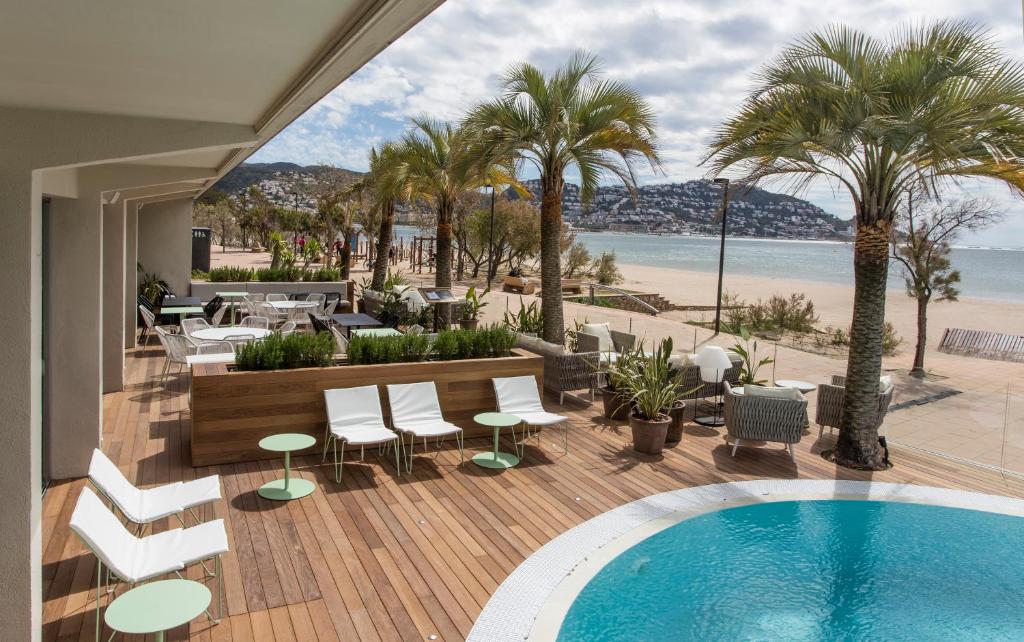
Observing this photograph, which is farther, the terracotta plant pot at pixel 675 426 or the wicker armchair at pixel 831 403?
the wicker armchair at pixel 831 403

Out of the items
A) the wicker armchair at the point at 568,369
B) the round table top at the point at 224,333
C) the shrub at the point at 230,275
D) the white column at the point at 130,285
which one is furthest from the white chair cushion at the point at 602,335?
the shrub at the point at 230,275

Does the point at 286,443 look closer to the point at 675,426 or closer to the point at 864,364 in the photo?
the point at 675,426

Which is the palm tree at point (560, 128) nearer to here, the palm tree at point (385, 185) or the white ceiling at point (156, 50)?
the palm tree at point (385, 185)

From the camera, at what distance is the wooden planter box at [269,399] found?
717 cm

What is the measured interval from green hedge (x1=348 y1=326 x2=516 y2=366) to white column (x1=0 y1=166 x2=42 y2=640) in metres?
4.43

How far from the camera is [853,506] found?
23.6 feet

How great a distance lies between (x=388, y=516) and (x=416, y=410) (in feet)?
5.74

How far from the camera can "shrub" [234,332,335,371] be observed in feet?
24.8

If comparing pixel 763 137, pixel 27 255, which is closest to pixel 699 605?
pixel 27 255

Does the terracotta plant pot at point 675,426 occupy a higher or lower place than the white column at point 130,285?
lower

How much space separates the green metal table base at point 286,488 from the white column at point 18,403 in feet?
8.82

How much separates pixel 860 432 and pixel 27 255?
8273mm

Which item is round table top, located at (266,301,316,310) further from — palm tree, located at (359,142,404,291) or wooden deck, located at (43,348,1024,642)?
wooden deck, located at (43,348,1024,642)

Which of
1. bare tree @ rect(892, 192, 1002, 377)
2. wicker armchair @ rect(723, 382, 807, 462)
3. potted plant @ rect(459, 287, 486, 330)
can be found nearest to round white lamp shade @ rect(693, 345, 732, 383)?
wicker armchair @ rect(723, 382, 807, 462)
